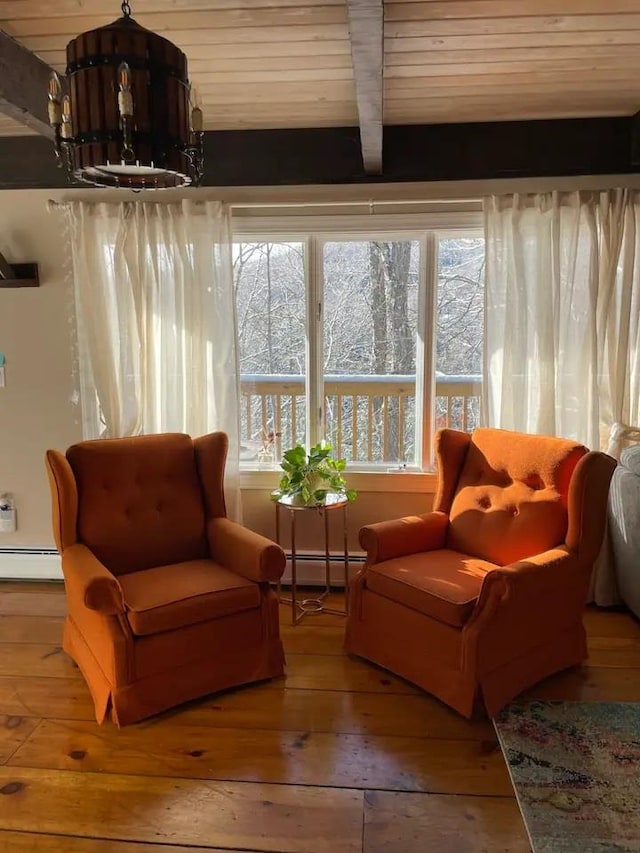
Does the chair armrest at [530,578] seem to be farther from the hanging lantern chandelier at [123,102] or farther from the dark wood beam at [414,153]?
the dark wood beam at [414,153]

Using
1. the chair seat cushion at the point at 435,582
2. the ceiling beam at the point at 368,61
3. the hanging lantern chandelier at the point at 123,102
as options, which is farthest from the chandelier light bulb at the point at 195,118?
the chair seat cushion at the point at 435,582

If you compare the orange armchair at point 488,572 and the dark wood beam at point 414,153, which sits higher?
the dark wood beam at point 414,153

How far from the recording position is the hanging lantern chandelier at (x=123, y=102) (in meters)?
1.48

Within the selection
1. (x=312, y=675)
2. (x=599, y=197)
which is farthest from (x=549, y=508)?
(x=599, y=197)

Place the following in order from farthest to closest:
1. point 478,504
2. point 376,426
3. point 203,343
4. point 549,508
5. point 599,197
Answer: point 376,426
point 203,343
point 599,197
point 478,504
point 549,508

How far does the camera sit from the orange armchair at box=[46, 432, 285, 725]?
7.47ft

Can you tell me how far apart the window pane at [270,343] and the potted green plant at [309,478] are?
46cm

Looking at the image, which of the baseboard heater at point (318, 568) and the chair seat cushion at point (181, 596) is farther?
the baseboard heater at point (318, 568)

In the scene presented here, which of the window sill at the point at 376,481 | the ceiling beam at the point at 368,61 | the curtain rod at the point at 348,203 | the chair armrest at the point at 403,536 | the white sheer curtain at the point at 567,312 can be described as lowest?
the chair armrest at the point at 403,536

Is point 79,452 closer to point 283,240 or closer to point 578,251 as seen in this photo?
point 283,240

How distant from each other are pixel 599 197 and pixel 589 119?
35cm

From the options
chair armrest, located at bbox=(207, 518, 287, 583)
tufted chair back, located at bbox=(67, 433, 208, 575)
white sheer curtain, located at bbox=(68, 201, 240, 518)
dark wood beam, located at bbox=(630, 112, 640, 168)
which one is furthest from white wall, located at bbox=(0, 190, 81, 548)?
dark wood beam, located at bbox=(630, 112, 640, 168)

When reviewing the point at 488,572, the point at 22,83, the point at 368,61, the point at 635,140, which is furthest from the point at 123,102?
the point at 635,140

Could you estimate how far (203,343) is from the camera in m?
3.31
